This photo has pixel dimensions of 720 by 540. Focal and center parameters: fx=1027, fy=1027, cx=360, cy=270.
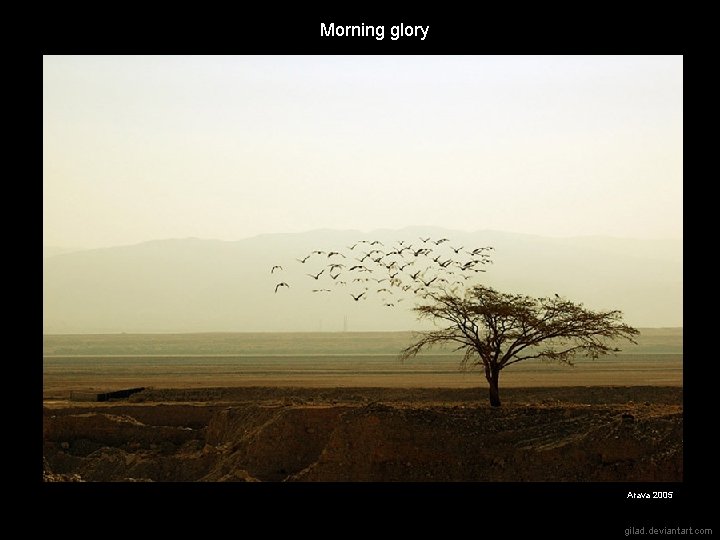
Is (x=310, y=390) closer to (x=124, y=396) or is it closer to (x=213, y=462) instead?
(x=124, y=396)

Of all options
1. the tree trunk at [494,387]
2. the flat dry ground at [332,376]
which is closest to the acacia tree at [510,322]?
the tree trunk at [494,387]

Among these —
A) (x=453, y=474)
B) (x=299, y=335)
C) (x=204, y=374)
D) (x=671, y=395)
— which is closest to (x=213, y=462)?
(x=453, y=474)

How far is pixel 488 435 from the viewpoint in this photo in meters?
24.9

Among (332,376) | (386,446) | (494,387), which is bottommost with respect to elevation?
(332,376)

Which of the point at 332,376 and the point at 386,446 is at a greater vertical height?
the point at 386,446

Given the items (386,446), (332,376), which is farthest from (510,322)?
(332,376)

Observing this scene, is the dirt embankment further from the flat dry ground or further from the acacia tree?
the flat dry ground

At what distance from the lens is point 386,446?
24.6 metres

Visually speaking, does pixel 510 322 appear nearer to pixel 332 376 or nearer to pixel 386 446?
pixel 386 446

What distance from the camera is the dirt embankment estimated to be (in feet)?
76.9

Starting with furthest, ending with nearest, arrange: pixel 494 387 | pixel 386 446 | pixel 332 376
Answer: pixel 332 376 → pixel 494 387 → pixel 386 446

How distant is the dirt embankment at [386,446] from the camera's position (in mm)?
23438

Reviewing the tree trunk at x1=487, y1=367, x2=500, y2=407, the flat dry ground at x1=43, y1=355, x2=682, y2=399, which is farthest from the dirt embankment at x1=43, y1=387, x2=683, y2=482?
the flat dry ground at x1=43, y1=355, x2=682, y2=399

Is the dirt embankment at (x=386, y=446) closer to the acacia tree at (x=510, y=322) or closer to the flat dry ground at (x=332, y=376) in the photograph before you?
the acacia tree at (x=510, y=322)
